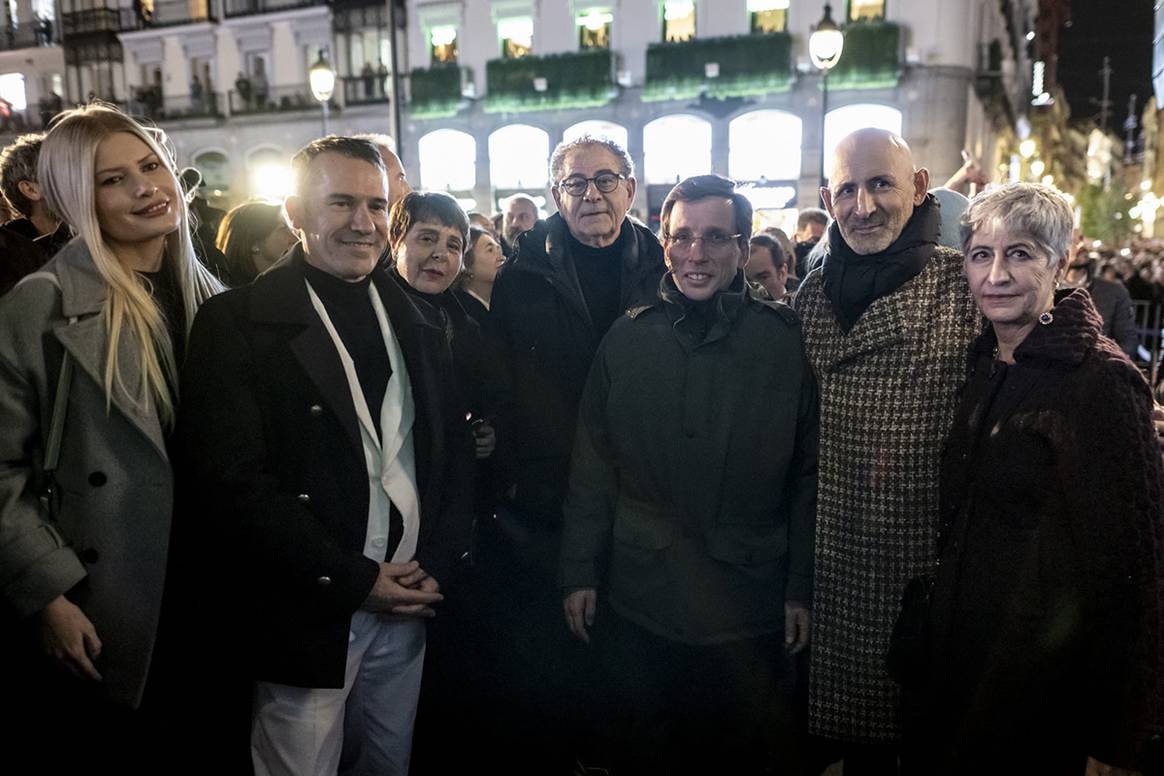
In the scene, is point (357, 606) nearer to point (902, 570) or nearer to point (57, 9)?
point (902, 570)

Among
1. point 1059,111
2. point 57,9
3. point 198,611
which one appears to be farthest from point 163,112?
point 1059,111

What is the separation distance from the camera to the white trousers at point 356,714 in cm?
253

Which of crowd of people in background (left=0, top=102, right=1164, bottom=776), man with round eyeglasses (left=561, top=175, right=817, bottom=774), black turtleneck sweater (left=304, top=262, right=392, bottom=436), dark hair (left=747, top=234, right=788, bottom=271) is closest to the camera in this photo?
crowd of people in background (left=0, top=102, right=1164, bottom=776)

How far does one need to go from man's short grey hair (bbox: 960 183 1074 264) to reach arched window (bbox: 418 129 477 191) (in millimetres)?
26082

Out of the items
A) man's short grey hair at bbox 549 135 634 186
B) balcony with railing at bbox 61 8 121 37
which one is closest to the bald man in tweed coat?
man's short grey hair at bbox 549 135 634 186

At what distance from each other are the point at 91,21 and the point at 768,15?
27677 mm

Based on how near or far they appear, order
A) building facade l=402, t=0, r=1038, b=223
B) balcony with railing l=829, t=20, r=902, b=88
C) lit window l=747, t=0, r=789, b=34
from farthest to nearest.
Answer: lit window l=747, t=0, r=789, b=34
building facade l=402, t=0, r=1038, b=223
balcony with railing l=829, t=20, r=902, b=88

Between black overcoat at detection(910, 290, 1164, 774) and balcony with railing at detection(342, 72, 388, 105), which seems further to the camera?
balcony with railing at detection(342, 72, 388, 105)

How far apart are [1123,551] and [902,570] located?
2.40ft

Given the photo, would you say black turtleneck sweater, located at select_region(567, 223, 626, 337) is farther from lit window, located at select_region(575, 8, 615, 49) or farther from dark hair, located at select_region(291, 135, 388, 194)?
lit window, located at select_region(575, 8, 615, 49)

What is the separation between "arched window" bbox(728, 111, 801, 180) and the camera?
23.8 meters

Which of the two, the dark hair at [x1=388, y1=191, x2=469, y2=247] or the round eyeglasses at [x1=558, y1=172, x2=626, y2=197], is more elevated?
the round eyeglasses at [x1=558, y1=172, x2=626, y2=197]

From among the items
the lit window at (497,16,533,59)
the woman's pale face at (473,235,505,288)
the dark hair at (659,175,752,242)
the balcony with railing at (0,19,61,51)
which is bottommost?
the woman's pale face at (473,235,505,288)

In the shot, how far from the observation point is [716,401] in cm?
285
